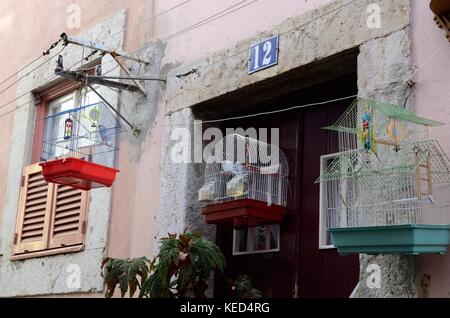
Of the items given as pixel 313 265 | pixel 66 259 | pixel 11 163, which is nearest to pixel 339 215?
pixel 313 265

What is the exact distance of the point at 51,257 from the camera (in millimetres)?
7059

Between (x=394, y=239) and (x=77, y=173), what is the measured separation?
2.80 metres

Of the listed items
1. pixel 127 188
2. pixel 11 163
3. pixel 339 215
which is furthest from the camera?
pixel 11 163

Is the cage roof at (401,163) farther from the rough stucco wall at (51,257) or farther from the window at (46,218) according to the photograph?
the window at (46,218)

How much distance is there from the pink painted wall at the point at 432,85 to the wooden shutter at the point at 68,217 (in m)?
3.80

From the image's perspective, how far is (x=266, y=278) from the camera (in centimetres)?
528

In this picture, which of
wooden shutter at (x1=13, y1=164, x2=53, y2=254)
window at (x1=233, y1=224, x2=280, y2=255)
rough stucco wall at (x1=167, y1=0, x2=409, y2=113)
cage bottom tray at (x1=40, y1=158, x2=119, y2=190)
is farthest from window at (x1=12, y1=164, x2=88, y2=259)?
window at (x1=233, y1=224, x2=280, y2=255)

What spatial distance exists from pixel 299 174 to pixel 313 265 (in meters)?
0.70

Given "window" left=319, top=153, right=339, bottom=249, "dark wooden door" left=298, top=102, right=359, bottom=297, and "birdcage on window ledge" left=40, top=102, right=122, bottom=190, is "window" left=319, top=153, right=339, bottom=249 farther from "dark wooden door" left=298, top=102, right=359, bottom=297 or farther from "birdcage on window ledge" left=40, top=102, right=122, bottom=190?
"birdcage on window ledge" left=40, top=102, right=122, bottom=190

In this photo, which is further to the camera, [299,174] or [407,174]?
[299,174]

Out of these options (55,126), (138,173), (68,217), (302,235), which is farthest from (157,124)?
(55,126)

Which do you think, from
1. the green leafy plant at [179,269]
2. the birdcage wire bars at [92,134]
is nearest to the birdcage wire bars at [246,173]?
the green leafy plant at [179,269]
